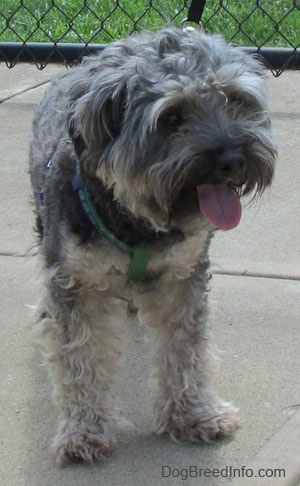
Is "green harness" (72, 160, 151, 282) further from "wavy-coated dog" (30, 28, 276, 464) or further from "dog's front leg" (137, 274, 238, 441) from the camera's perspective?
"dog's front leg" (137, 274, 238, 441)

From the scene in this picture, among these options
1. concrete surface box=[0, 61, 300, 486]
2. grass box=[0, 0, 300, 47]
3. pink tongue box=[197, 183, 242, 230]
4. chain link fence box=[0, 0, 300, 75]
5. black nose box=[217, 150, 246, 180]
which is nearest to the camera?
black nose box=[217, 150, 246, 180]

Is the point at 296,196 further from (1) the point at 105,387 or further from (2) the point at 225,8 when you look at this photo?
(2) the point at 225,8

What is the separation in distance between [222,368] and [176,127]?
135 cm

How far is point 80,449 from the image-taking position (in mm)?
3926

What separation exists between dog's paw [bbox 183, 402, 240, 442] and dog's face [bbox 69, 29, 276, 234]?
2.70ft

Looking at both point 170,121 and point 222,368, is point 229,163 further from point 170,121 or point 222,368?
point 222,368

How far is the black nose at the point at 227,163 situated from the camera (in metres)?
3.41

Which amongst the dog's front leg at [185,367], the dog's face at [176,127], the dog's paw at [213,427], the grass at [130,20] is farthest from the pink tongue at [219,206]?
the grass at [130,20]

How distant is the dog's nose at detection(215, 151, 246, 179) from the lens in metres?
3.41

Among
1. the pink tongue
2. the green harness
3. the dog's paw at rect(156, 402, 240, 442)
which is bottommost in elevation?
the dog's paw at rect(156, 402, 240, 442)

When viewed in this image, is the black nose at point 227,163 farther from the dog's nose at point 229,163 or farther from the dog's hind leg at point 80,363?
the dog's hind leg at point 80,363

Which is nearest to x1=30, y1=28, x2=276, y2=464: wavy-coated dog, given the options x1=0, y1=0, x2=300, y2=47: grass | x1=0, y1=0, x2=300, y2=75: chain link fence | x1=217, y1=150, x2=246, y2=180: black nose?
x1=217, y1=150, x2=246, y2=180: black nose

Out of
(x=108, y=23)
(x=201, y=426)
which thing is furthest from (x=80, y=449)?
(x=108, y=23)

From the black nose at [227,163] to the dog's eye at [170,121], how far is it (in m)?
0.17
